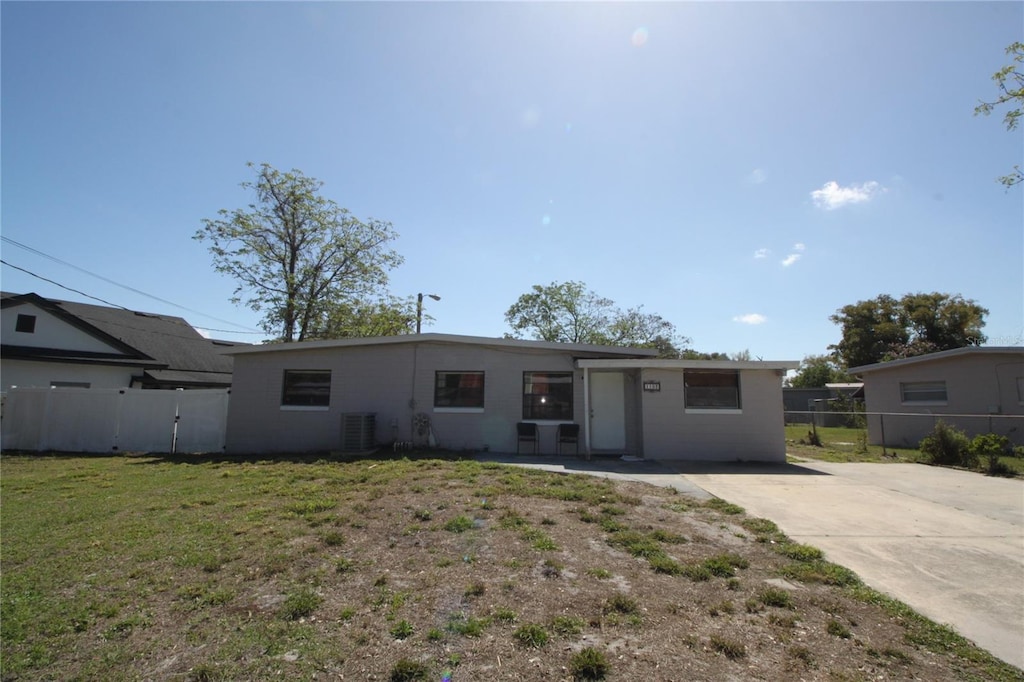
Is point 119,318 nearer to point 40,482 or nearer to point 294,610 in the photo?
point 40,482

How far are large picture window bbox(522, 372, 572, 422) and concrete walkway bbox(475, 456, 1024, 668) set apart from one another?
1.36 m

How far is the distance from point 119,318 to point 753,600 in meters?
28.1

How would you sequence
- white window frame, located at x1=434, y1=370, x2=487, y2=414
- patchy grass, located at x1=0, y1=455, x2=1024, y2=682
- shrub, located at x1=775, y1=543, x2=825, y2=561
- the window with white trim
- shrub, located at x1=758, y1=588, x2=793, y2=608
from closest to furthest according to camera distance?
1. patchy grass, located at x1=0, y1=455, x2=1024, y2=682
2. shrub, located at x1=758, y1=588, x2=793, y2=608
3. shrub, located at x1=775, y1=543, x2=825, y2=561
4. white window frame, located at x1=434, y1=370, x2=487, y2=414
5. the window with white trim

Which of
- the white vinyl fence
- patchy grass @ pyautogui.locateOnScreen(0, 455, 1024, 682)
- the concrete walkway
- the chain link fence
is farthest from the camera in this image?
the chain link fence

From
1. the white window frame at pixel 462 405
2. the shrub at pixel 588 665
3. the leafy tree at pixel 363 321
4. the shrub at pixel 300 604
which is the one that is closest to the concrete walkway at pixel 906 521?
the white window frame at pixel 462 405

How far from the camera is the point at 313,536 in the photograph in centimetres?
487

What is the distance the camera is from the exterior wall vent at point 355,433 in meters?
11.5

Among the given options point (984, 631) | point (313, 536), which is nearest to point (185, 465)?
point (313, 536)

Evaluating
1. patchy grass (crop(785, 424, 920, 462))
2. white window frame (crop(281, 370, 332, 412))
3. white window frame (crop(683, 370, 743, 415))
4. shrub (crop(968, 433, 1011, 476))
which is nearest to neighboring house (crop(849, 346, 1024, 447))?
patchy grass (crop(785, 424, 920, 462))

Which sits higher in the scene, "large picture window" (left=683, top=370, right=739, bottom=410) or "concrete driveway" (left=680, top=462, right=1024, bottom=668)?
"large picture window" (left=683, top=370, right=739, bottom=410)

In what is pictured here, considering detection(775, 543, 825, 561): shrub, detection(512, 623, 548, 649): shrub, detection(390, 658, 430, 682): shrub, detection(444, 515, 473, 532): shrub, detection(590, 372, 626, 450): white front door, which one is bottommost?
detection(390, 658, 430, 682): shrub

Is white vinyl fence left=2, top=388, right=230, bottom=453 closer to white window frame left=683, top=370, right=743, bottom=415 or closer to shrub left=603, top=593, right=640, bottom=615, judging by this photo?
white window frame left=683, top=370, right=743, bottom=415

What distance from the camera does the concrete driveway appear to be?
11.4ft

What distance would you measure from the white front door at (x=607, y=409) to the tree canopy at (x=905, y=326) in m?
27.8
